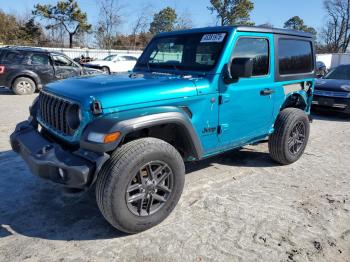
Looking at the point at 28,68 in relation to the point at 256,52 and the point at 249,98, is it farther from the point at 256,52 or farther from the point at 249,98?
the point at 249,98

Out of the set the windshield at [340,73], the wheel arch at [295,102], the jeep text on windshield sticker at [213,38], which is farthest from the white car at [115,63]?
the jeep text on windshield sticker at [213,38]

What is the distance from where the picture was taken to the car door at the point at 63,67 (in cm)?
1216

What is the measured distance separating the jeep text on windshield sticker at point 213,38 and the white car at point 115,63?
49.2 ft

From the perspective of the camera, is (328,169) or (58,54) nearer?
(328,169)

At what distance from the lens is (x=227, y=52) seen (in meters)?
3.82

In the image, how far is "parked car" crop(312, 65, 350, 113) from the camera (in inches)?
343

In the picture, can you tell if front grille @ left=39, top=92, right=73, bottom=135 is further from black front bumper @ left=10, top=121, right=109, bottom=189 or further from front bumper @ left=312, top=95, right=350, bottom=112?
front bumper @ left=312, top=95, right=350, bottom=112

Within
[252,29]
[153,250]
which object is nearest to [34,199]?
[153,250]

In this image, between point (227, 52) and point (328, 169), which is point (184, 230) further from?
point (328, 169)

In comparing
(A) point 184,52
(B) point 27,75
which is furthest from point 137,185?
(B) point 27,75

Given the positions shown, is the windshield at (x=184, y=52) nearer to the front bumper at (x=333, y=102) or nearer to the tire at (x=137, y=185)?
the tire at (x=137, y=185)

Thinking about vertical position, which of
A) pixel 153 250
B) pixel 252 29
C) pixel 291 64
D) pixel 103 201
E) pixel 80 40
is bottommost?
pixel 153 250

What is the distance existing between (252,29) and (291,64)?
1.04 meters

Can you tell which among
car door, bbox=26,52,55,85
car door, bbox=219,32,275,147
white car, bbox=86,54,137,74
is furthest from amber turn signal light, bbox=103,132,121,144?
white car, bbox=86,54,137,74
